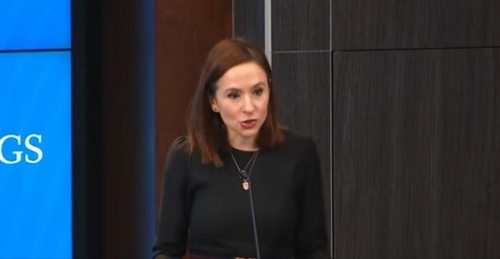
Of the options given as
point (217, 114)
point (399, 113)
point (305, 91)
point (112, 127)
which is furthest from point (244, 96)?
point (112, 127)

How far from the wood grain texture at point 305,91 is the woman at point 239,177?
1.22 metres

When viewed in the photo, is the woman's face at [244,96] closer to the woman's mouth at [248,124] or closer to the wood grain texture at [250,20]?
the woman's mouth at [248,124]

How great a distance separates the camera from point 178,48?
133 inches

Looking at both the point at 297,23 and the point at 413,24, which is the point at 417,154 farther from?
the point at 297,23

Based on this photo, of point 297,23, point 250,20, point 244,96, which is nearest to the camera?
point 244,96

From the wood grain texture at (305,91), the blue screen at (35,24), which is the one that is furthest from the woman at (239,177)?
the blue screen at (35,24)

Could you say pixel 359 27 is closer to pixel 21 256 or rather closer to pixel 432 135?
pixel 432 135

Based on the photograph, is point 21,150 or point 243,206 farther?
point 21,150

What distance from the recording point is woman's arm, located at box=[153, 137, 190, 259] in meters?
1.90

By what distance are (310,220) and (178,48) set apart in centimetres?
160

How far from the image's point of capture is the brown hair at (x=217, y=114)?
1852 mm

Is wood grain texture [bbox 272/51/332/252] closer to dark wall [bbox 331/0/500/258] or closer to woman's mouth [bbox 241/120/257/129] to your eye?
dark wall [bbox 331/0/500/258]

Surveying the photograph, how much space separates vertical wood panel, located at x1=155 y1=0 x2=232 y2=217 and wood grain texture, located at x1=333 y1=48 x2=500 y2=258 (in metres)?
0.55

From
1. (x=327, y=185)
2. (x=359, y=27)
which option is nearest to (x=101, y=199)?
(x=327, y=185)
